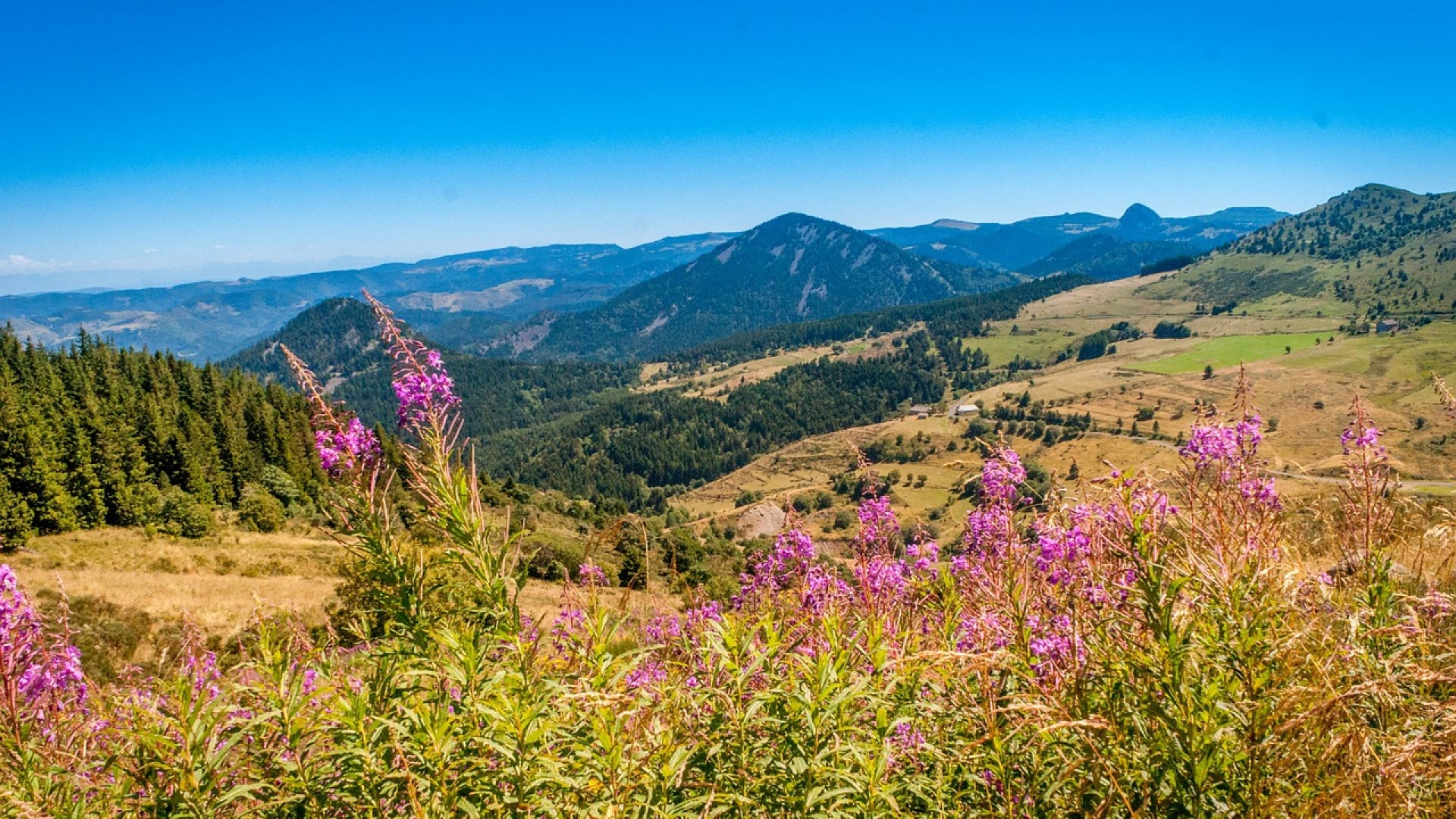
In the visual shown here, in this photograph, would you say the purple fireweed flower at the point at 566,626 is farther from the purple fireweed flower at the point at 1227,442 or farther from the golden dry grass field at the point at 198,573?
the golden dry grass field at the point at 198,573

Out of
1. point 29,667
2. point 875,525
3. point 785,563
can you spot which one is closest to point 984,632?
point 875,525

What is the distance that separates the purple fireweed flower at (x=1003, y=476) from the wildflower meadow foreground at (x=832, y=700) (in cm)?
41

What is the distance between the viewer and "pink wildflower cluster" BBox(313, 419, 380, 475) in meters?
4.08

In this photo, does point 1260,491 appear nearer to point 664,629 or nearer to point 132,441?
point 664,629

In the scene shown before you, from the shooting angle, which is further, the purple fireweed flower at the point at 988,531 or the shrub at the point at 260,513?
the shrub at the point at 260,513

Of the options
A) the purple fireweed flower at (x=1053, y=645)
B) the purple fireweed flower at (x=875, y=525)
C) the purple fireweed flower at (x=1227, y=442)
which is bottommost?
the purple fireweed flower at (x=875, y=525)

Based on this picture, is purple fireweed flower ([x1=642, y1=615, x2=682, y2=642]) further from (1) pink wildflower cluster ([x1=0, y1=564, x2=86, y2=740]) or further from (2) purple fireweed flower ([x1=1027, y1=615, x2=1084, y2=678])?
(1) pink wildflower cluster ([x1=0, y1=564, x2=86, y2=740])

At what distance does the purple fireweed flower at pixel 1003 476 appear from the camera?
4.80m

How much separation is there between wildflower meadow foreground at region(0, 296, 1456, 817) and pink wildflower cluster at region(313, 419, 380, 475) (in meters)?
0.02

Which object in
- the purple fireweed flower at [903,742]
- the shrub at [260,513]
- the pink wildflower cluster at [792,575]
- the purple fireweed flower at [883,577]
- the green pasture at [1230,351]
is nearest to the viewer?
the purple fireweed flower at [903,742]

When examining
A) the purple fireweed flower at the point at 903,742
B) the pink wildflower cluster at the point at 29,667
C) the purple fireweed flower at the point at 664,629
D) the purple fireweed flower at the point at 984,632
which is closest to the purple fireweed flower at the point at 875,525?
the purple fireweed flower at the point at 984,632

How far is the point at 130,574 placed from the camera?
3125 centimetres

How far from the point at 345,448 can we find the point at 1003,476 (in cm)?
454

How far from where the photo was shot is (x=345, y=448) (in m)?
4.15
